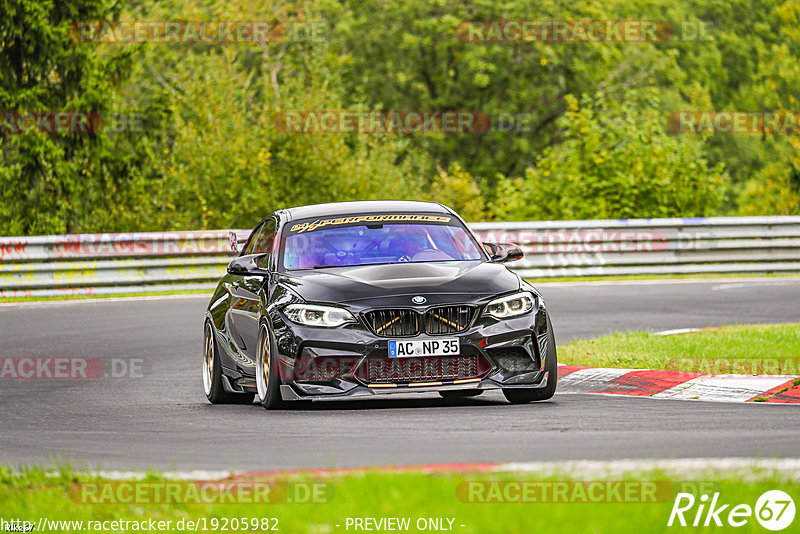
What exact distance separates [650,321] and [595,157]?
1437 centimetres

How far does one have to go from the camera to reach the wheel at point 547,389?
10.5 meters

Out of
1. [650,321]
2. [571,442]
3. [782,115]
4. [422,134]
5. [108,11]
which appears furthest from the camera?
[422,134]

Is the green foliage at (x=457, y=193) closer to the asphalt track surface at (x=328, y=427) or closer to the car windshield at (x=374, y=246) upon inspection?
the asphalt track surface at (x=328, y=427)

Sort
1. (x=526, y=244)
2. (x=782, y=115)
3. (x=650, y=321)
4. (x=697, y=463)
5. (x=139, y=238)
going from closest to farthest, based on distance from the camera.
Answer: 1. (x=697, y=463)
2. (x=650, y=321)
3. (x=139, y=238)
4. (x=526, y=244)
5. (x=782, y=115)

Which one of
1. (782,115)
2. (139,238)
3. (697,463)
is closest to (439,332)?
(697,463)

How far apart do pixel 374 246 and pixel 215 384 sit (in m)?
1.87

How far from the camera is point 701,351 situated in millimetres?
13414

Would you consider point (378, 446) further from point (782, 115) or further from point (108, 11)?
point (782, 115)

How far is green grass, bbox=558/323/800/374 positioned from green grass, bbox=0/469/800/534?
19.1ft

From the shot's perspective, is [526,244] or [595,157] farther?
[595,157]

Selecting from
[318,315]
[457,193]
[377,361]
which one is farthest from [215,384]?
[457,193]

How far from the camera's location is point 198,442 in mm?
8578

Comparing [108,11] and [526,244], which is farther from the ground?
[108,11]

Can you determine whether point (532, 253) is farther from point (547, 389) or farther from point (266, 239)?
point (547, 389)
